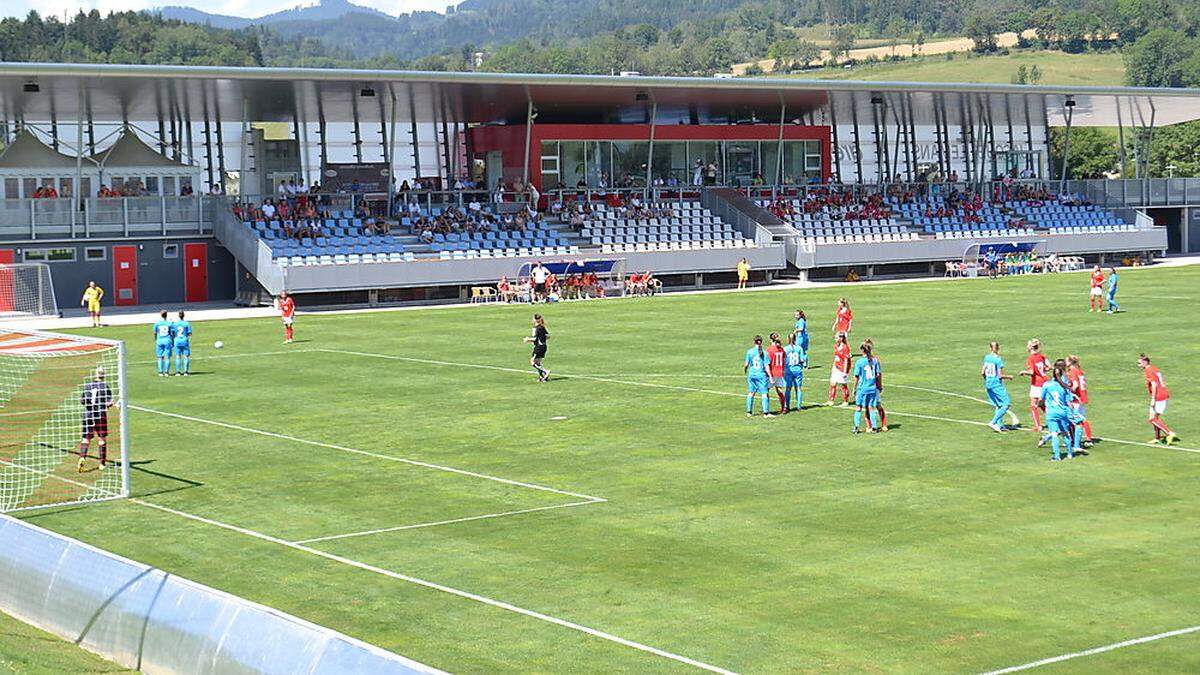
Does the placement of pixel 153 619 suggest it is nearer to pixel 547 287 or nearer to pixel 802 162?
pixel 547 287

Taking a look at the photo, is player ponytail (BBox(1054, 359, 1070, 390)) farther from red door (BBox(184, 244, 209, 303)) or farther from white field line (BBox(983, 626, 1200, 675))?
red door (BBox(184, 244, 209, 303))

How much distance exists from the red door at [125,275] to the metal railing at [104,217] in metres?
0.63

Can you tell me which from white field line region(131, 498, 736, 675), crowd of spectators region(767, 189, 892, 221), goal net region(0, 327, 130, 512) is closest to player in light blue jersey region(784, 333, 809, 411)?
goal net region(0, 327, 130, 512)

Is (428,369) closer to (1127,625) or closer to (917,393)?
(917,393)

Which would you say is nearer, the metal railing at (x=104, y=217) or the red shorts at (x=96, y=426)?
the red shorts at (x=96, y=426)

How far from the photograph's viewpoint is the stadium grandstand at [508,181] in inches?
2291

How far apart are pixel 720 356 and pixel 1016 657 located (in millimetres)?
24224

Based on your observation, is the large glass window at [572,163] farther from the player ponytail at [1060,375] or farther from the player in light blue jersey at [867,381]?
the player ponytail at [1060,375]

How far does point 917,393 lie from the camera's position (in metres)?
31.4

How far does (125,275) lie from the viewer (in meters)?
59.0

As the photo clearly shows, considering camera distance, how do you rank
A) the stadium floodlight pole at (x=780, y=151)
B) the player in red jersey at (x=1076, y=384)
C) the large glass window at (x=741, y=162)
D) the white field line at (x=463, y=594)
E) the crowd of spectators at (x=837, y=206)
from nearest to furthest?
the white field line at (x=463, y=594) < the player in red jersey at (x=1076, y=384) < the crowd of spectators at (x=837, y=206) < the stadium floodlight pole at (x=780, y=151) < the large glass window at (x=741, y=162)

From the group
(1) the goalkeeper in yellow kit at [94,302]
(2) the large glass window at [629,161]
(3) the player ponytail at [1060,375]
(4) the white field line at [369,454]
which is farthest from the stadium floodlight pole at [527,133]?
(3) the player ponytail at [1060,375]

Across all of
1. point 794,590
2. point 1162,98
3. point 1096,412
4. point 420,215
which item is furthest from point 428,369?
point 1162,98

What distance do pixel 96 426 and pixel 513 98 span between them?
1612 inches
